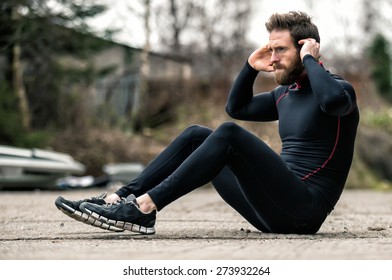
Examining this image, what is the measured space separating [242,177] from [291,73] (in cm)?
71

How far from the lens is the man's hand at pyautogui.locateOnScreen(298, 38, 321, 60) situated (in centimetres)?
457

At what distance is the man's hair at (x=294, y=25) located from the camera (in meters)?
4.70

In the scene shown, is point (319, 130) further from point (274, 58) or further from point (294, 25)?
point (294, 25)

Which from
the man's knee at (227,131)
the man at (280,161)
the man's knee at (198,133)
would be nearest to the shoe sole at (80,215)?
the man at (280,161)

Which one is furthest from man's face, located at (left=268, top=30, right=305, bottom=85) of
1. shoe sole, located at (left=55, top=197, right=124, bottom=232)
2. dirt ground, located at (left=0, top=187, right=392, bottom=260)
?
shoe sole, located at (left=55, top=197, right=124, bottom=232)

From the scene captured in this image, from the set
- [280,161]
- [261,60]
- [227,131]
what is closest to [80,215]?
[227,131]

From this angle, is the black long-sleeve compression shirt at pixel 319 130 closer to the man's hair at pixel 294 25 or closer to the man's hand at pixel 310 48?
the man's hand at pixel 310 48

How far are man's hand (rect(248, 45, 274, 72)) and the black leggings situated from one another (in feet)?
2.01

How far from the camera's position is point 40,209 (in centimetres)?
782

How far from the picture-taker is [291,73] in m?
4.68

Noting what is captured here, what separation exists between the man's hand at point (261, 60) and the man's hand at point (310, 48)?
→ 41 cm
